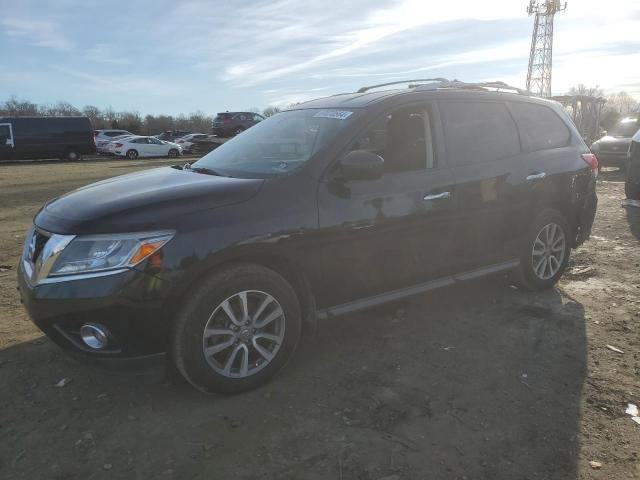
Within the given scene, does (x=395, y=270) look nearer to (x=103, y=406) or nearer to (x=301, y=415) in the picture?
(x=301, y=415)

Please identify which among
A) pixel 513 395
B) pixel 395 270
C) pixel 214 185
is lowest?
pixel 513 395

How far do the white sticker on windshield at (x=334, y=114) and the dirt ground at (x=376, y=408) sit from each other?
1527 mm

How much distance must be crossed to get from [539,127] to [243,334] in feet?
11.1

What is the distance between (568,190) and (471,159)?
1340mm

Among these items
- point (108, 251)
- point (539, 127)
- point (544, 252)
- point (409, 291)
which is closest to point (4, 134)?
point (108, 251)

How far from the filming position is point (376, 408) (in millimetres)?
2898

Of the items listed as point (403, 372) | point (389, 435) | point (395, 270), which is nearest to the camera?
point (389, 435)

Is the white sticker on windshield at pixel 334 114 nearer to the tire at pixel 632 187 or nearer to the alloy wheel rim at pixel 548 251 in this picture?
the alloy wheel rim at pixel 548 251

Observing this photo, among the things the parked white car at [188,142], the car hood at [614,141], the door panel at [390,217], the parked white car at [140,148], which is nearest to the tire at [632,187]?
the door panel at [390,217]

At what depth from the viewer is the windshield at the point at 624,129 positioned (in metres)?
15.4

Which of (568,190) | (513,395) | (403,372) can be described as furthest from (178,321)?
(568,190)

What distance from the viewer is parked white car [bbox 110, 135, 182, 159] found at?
28719mm

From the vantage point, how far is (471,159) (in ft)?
13.1

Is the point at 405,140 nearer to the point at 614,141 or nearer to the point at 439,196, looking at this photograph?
the point at 439,196
